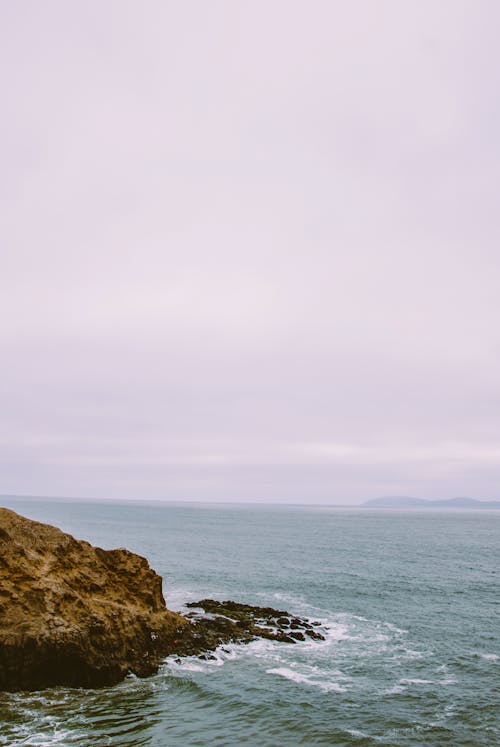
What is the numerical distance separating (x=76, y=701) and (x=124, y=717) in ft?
11.2

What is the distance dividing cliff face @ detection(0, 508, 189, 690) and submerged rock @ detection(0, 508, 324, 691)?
0.05 meters

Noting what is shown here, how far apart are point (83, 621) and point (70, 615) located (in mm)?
839

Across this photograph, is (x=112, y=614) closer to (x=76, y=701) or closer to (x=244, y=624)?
(x=76, y=701)

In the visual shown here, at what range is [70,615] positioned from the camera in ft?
98.9

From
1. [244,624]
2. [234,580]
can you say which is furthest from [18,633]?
[234,580]

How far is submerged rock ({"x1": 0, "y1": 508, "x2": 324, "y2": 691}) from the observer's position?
1108 inches

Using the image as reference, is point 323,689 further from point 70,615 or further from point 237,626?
point 70,615

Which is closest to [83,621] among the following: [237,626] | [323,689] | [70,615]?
[70,615]

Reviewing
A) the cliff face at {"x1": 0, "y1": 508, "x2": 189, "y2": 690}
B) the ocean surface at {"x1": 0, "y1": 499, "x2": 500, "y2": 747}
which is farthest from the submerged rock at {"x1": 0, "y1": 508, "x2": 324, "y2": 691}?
the ocean surface at {"x1": 0, "y1": 499, "x2": 500, "y2": 747}

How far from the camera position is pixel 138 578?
37969 millimetres

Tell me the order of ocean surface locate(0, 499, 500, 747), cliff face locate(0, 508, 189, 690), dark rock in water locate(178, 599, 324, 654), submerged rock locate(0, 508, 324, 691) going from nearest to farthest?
ocean surface locate(0, 499, 500, 747), cliff face locate(0, 508, 189, 690), submerged rock locate(0, 508, 324, 691), dark rock in water locate(178, 599, 324, 654)

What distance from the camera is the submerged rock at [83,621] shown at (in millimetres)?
28141

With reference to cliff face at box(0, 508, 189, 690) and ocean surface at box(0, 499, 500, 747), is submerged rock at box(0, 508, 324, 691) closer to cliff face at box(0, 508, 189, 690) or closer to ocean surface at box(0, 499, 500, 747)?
cliff face at box(0, 508, 189, 690)

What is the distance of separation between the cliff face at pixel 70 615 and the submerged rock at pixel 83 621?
5 centimetres
